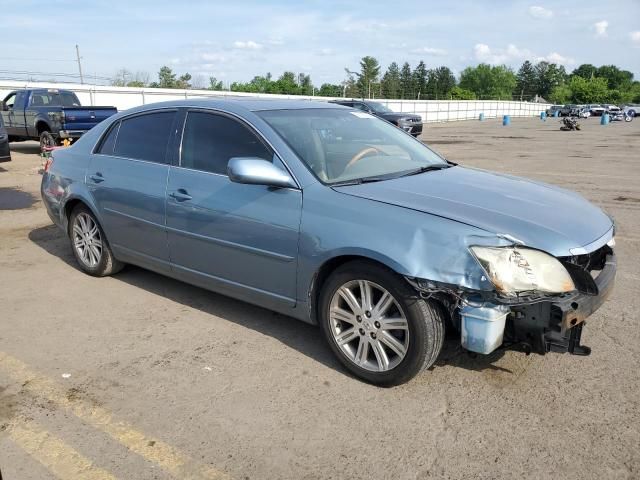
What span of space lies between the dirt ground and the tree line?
85.7 metres

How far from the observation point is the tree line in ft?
341

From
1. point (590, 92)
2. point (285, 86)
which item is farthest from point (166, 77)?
A: point (590, 92)

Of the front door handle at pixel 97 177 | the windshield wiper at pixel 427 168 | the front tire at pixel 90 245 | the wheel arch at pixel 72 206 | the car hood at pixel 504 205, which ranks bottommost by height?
the front tire at pixel 90 245

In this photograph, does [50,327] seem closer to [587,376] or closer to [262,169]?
[262,169]

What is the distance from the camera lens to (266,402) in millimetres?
3213

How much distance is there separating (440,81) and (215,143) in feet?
482

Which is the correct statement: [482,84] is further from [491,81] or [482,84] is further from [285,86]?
A: [285,86]

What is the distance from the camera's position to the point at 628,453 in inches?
106

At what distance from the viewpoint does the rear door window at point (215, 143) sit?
3.97 meters

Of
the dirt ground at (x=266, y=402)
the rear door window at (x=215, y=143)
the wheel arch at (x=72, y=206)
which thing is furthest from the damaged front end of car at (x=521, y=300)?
the wheel arch at (x=72, y=206)

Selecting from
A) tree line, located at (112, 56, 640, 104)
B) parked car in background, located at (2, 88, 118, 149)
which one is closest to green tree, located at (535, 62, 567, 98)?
tree line, located at (112, 56, 640, 104)

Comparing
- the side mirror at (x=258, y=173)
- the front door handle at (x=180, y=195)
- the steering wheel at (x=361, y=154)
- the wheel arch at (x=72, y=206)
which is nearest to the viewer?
the side mirror at (x=258, y=173)

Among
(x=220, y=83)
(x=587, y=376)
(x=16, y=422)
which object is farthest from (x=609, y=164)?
(x=220, y=83)

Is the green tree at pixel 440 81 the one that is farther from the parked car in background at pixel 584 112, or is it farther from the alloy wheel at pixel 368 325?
the alloy wheel at pixel 368 325
